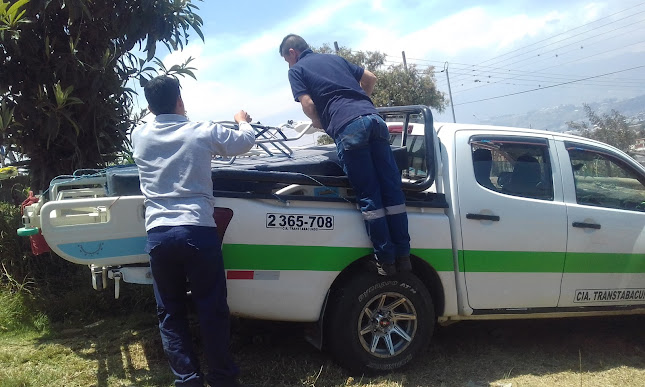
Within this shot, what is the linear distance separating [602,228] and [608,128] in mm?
21237

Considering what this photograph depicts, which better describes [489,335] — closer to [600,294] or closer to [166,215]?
[600,294]

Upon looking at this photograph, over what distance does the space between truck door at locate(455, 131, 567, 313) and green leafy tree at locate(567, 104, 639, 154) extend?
20.1 m

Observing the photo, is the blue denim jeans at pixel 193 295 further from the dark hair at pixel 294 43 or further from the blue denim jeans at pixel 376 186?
the dark hair at pixel 294 43

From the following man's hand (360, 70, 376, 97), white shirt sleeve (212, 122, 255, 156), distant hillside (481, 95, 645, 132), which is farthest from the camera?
distant hillside (481, 95, 645, 132)

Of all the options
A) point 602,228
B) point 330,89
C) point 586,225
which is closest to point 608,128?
point 602,228

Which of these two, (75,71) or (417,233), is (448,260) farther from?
(75,71)

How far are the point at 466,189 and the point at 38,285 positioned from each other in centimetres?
409

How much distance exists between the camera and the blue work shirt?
12.4 feet

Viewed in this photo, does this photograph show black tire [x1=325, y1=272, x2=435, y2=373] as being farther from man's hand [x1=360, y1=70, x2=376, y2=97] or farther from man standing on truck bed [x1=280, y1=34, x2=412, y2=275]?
man's hand [x1=360, y1=70, x2=376, y2=97]

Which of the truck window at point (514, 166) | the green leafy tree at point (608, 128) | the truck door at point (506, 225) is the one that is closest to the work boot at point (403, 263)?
the truck door at point (506, 225)

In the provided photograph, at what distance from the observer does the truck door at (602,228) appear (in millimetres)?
4320

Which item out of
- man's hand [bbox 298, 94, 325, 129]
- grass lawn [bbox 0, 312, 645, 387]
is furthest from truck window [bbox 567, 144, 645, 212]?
man's hand [bbox 298, 94, 325, 129]

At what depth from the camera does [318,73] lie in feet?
12.8

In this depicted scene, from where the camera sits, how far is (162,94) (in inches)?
130
